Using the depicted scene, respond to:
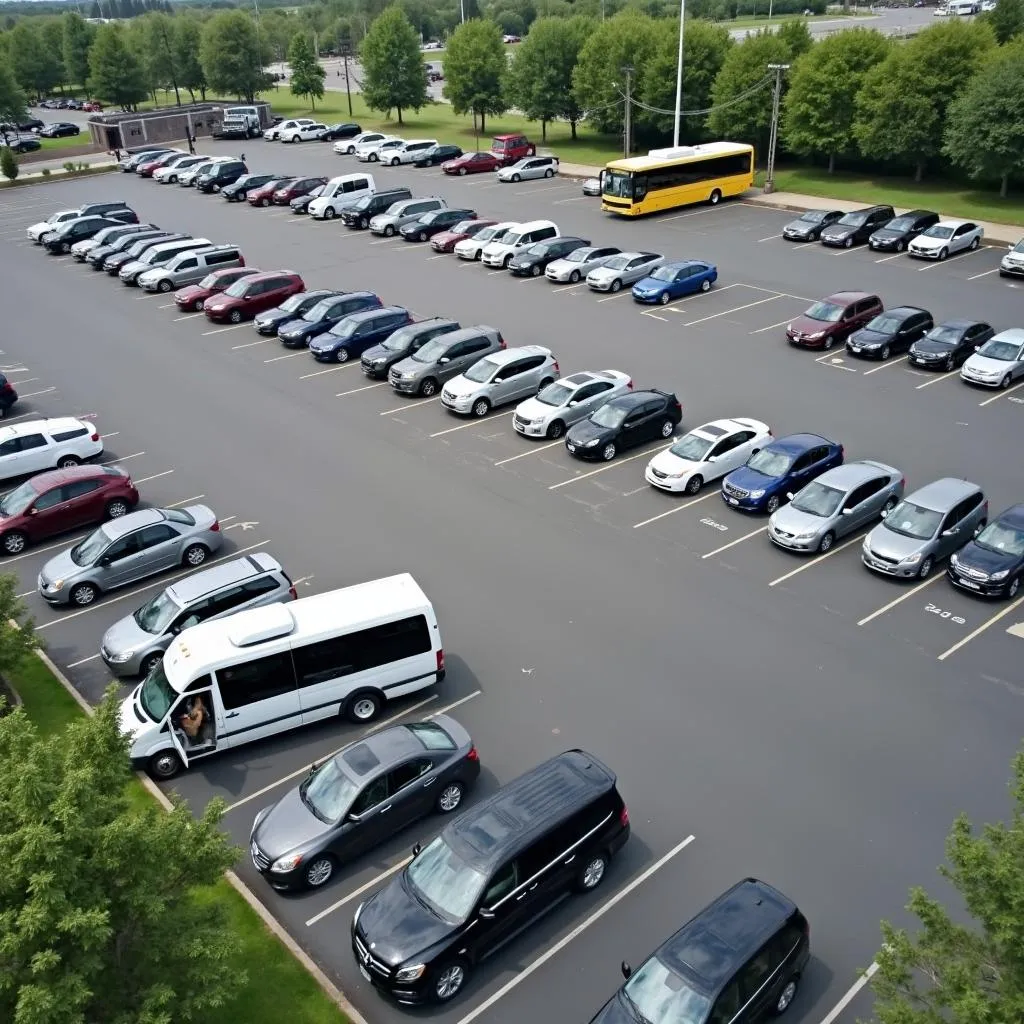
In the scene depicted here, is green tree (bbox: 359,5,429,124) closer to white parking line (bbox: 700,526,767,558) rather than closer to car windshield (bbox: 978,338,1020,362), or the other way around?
car windshield (bbox: 978,338,1020,362)

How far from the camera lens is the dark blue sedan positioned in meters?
22.3

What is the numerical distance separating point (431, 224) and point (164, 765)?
1414 inches

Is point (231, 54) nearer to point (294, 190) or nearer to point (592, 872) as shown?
point (294, 190)

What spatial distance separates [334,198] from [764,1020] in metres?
47.6

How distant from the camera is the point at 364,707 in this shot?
16469 millimetres

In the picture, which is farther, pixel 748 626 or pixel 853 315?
pixel 853 315

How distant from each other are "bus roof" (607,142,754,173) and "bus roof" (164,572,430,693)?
3770 cm

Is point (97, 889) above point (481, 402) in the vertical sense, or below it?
above

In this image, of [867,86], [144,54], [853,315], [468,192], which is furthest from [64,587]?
[144,54]

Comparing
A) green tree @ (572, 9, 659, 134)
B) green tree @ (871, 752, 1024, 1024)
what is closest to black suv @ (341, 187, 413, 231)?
green tree @ (572, 9, 659, 134)

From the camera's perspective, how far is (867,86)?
173ft

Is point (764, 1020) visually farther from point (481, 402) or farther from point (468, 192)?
point (468, 192)

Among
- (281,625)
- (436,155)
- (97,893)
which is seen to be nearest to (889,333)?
(281,625)

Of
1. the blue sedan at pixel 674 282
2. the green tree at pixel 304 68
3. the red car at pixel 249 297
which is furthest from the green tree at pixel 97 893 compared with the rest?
the green tree at pixel 304 68
